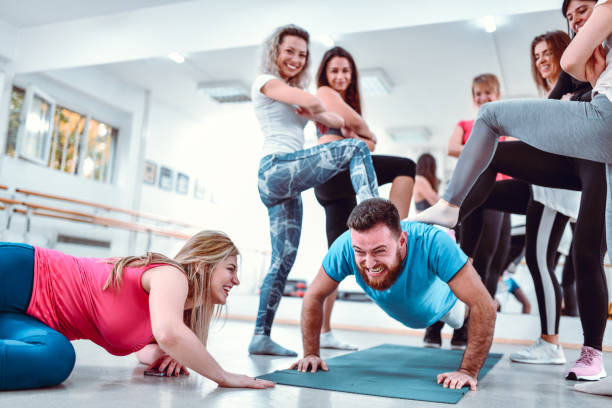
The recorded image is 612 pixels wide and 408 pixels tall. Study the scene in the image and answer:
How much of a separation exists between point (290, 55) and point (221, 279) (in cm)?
125

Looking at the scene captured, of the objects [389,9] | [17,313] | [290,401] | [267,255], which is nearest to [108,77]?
[267,255]

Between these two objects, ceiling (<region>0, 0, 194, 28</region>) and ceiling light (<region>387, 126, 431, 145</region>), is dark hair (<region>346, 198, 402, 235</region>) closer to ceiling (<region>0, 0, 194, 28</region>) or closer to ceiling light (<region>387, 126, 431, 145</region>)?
ceiling (<region>0, 0, 194, 28</region>)

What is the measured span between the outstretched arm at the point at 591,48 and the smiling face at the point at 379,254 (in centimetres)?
68

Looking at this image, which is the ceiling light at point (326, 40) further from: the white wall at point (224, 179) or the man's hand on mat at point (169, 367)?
the man's hand on mat at point (169, 367)

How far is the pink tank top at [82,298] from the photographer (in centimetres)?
138

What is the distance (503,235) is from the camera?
9.51ft

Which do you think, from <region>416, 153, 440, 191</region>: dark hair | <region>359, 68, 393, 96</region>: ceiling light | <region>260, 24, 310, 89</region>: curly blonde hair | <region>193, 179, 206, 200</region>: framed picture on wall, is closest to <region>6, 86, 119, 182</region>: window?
<region>193, 179, 206, 200</region>: framed picture on wall

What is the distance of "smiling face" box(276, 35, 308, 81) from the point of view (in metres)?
2.36

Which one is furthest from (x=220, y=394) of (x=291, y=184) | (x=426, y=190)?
(x=426, y=190)

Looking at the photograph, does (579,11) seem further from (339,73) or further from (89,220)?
(89,220)

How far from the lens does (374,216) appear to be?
→ 147 centimetres

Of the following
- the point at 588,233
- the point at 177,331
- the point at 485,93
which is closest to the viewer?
the point at 177,331

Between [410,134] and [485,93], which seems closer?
[485,93]

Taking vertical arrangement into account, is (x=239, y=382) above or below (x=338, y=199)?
below
